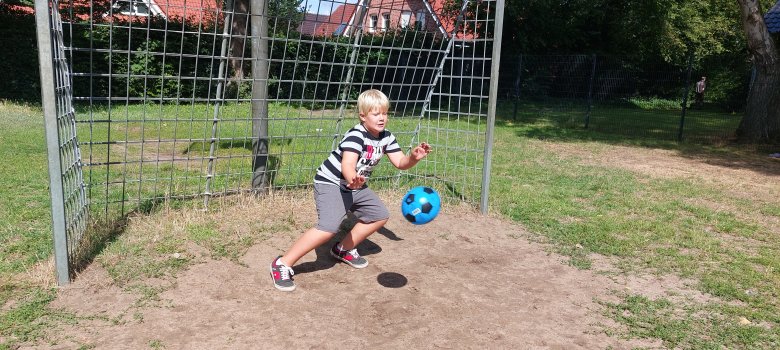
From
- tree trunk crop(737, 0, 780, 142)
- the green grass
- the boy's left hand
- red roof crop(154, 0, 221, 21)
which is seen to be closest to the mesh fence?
tree trunk crop(737, 0, 780, 142)

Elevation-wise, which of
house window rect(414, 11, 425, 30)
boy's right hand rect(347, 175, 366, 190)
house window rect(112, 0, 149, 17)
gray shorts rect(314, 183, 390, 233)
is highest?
house window rect(414, 11, 425, 30)

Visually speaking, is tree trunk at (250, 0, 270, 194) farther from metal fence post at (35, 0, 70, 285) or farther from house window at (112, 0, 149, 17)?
metal fence post at (35, 0, 70, 285)

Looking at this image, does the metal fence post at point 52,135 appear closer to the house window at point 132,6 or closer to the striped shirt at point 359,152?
the house window at point 132,6

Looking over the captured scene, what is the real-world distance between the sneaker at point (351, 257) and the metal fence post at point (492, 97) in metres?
2.00

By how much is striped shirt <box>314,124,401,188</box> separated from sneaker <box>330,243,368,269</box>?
66 centimetres

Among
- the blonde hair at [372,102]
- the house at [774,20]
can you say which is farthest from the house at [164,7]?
the house at [774,20]

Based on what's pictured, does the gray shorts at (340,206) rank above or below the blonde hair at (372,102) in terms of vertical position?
below

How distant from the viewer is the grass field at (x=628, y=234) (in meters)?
3.51

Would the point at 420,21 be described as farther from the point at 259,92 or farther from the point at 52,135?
the point at 52,135

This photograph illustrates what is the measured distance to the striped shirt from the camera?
3.87 meters

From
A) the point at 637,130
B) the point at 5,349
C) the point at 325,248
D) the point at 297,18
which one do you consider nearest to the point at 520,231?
the point at 325,248

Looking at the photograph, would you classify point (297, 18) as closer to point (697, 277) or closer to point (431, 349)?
point (431, 349)

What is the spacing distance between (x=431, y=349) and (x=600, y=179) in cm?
596

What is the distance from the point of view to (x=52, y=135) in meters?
3.48
